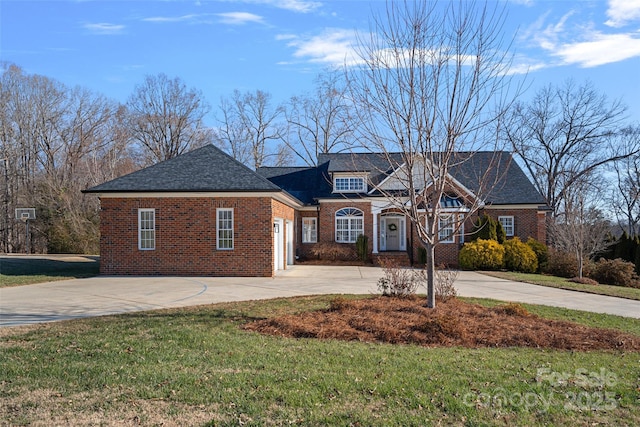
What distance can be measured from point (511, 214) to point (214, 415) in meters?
25.6

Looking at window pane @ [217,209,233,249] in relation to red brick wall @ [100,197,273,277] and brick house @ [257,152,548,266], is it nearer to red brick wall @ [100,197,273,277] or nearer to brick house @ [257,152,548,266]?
red brick wall @ [100,197,273,277]

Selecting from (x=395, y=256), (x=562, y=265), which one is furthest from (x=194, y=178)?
(x=562, y=265)

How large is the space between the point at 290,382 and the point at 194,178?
14.5 meters

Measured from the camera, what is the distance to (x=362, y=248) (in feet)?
88.3

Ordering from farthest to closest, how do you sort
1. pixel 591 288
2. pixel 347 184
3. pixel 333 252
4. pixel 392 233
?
pixel 392 233
pixel 347 184
pixel 333 252
pixel 591 288

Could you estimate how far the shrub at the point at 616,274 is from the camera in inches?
755

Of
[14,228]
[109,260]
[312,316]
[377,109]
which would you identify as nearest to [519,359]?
[312,316]

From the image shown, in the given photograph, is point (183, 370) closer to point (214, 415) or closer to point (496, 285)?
point (214, 415)

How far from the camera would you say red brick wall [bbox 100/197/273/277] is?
18500 mm

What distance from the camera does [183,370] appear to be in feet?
20.4

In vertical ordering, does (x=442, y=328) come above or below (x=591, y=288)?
above

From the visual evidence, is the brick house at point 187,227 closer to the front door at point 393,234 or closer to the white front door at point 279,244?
the white front door at point 279,244

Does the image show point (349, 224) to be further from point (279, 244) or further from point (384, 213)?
point (279, 244)

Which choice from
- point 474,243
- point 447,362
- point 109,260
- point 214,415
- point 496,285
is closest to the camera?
point 214,415
